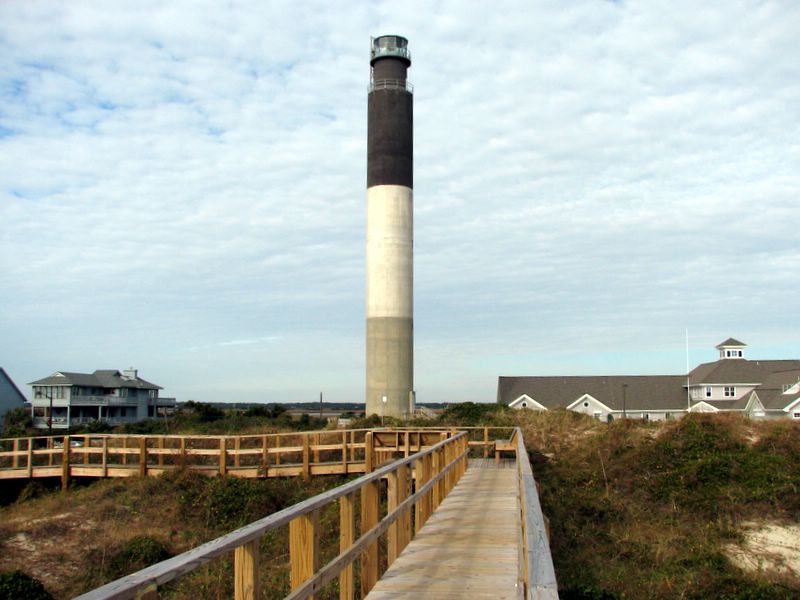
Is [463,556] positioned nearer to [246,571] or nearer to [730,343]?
[246,571]

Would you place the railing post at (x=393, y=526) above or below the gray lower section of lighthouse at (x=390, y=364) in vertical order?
below

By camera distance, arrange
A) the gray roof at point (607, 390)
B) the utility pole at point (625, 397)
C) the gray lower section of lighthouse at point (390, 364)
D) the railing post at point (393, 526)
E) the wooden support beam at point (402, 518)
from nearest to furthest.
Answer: the railing post at point (393, 526) < the wooden support beam at point (402, 518) < the gray lower section of lighthouse at point (390, 364) < the utility pole at point (625, 397) < the gray roof at point (607, 390)

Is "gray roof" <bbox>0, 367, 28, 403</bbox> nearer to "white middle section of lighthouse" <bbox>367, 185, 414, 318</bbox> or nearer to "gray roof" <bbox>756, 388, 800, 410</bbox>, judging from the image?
"white middle section of lighthouse" <bbox>367, 185, 414, 318</bbox>

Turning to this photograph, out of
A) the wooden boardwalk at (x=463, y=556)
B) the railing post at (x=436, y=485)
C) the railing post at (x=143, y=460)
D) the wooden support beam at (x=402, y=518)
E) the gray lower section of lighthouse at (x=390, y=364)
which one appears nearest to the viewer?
the wooden boardwalk at (x=463, y=556)

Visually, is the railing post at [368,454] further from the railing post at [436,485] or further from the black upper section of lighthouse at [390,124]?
the black upper section of lighthouse at [390,124]

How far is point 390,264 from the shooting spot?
45.8 m

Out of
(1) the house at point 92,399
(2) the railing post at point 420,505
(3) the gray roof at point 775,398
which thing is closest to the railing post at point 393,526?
(2) the railing post at point 420,505

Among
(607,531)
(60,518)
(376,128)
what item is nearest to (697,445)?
(607,531)

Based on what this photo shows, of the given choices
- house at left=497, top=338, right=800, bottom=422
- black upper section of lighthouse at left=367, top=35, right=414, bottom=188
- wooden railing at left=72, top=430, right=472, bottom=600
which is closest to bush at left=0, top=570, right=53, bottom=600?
wooden railing at left=72, top=430, right=472, bottom=600

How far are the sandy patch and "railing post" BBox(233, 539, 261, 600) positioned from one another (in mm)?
17356

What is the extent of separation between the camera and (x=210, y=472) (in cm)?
2516

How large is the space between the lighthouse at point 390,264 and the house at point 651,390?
1864 cm

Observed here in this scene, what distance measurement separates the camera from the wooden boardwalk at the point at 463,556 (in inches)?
297

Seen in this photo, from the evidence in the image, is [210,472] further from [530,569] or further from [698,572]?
[530,569]
